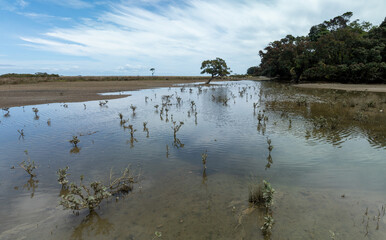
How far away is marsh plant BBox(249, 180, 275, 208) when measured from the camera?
15.8 feet

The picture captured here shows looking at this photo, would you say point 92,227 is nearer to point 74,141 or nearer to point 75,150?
point 75,150

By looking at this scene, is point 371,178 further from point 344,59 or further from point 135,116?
point 344,59

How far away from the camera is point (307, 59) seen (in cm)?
4353

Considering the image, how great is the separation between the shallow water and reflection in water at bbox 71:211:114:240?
2 cm

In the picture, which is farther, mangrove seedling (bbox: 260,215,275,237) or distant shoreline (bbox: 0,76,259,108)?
distant shoreline (bbox: 0,76,259,108)

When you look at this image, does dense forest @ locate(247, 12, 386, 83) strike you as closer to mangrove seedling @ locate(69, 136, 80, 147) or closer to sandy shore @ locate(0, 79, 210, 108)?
sandy shore @ locate(0, 79, 210, 108)

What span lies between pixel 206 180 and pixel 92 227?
126 inches

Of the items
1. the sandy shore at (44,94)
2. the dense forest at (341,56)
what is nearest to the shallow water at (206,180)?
the sandy shore at (44,94)

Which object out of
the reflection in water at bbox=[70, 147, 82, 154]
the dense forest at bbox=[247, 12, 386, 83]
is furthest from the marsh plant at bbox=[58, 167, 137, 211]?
the dense forest at bbox=[247, 12, 386, 83]

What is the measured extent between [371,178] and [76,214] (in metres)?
8.08

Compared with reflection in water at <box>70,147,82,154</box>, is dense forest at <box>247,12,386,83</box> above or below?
above

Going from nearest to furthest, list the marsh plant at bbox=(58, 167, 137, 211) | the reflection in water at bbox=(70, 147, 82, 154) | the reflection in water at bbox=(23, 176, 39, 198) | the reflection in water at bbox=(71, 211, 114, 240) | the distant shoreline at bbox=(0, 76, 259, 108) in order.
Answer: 1. the reflection in water at bbox=(71, 211, 114, 240)
2. the marsh plant at bbox=(58, 167, 137, 211)
3. the reflection in water at bbox=(23, 176, 39, 198)
4. the reflection in water at bbox=(70, 147, 82, 154)
5. the distant shoreline at bbox=(0, 76, 259, 108)

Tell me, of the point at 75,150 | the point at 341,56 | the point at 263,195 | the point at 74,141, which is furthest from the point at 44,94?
the point at 341,56

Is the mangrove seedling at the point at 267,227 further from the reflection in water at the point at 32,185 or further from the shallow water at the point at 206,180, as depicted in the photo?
the reflection in water at the point at 32,185
